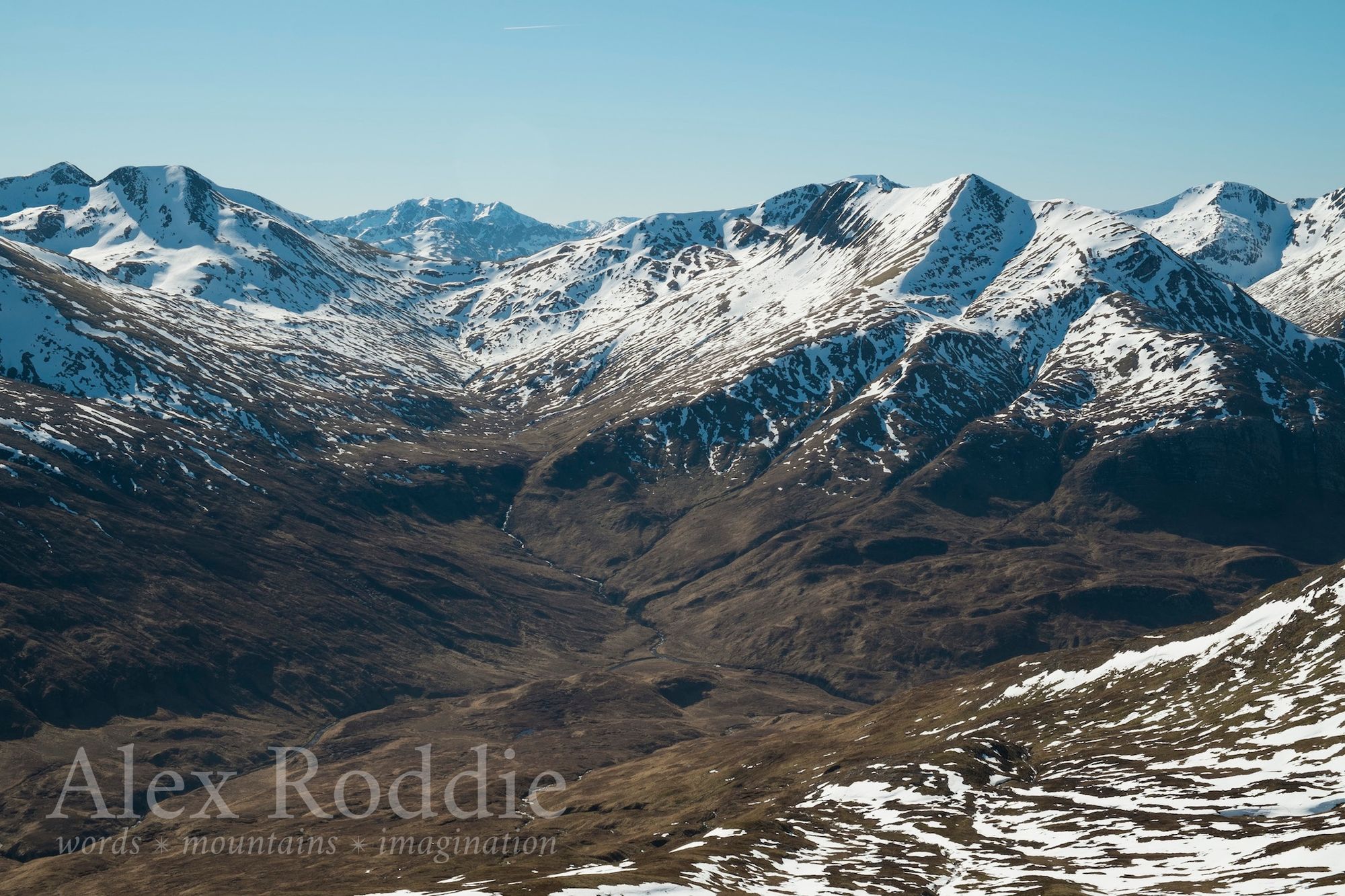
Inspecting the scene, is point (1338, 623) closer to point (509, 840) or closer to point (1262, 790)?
point (1262, 790)

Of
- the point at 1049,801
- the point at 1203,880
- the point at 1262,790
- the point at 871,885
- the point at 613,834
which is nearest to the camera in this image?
the point at 1203,880

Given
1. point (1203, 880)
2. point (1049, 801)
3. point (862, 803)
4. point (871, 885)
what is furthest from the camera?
point (862, 803)

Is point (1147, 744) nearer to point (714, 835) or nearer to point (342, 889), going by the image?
point (714, 835)

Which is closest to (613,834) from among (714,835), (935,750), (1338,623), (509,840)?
(509,840)

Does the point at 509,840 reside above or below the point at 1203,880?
below

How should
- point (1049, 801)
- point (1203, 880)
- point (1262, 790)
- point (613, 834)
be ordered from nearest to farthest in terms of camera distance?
point (1203, 880), point (1262, 790), point (1049, 801), point (613, 834)

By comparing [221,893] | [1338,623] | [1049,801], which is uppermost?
[1338,623]

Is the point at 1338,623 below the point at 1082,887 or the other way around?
the other way around

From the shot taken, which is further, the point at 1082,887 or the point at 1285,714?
the point at 1285,714

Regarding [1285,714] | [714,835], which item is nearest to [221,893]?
[714,835]
